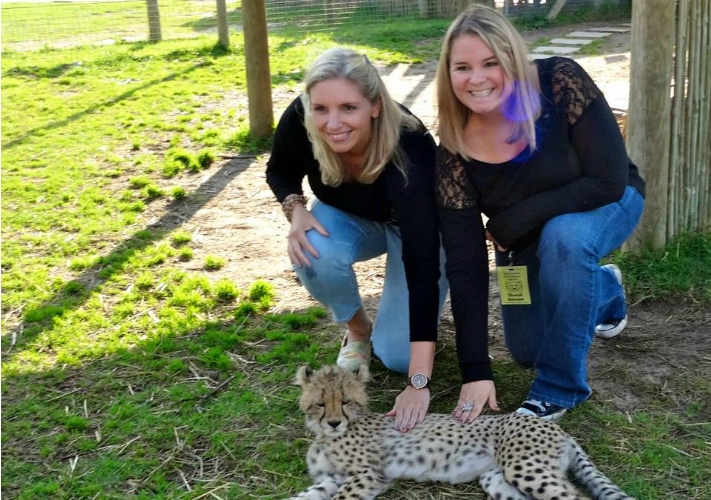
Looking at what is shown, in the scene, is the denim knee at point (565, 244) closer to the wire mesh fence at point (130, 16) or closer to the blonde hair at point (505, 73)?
the blonde hair at point (505, 73)

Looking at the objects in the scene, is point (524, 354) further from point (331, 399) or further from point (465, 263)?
point (331, 399)

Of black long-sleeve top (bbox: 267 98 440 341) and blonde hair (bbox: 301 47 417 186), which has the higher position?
blonde hair (bbox: 301 47 417 186)

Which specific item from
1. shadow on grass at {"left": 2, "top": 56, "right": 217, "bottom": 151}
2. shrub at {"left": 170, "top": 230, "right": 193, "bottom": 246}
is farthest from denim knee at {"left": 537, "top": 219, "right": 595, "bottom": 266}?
shadow on grass at {"left": 2, "top": 56, "right": 217, "bottom": 151}

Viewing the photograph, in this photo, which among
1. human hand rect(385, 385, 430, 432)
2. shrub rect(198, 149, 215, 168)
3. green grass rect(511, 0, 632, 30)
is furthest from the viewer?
green grass rect(511, 0, 632, 30)

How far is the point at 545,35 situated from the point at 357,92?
23.4ft

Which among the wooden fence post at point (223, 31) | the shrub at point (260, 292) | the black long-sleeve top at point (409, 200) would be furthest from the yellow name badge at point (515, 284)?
the wooden fence post at point (223, 31)

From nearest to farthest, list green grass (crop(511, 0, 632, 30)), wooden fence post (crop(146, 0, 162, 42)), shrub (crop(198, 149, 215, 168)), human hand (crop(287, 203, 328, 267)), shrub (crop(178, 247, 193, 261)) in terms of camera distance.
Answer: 1. human hand (crop(287, 203, 328, 267))
2. shrub (crop(178, 247, 193, 261))
3. shrub (crop(198, 149, 215, 168))
4. green grass (crop(511, 0, 632, 30))
5. wooden fence post (crop(146, 0, 162, 42))

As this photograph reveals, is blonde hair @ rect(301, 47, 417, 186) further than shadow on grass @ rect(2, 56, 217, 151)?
No

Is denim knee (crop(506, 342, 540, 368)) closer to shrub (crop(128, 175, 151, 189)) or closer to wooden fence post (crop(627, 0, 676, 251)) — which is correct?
wooden fence post (crop(627, 0, 676, 251))

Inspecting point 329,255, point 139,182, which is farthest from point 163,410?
point 139,182

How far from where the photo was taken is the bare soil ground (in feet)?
9.66

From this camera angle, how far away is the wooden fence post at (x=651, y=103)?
3.59m

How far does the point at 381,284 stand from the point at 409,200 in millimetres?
1295

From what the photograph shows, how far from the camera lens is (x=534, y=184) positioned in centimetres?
262
